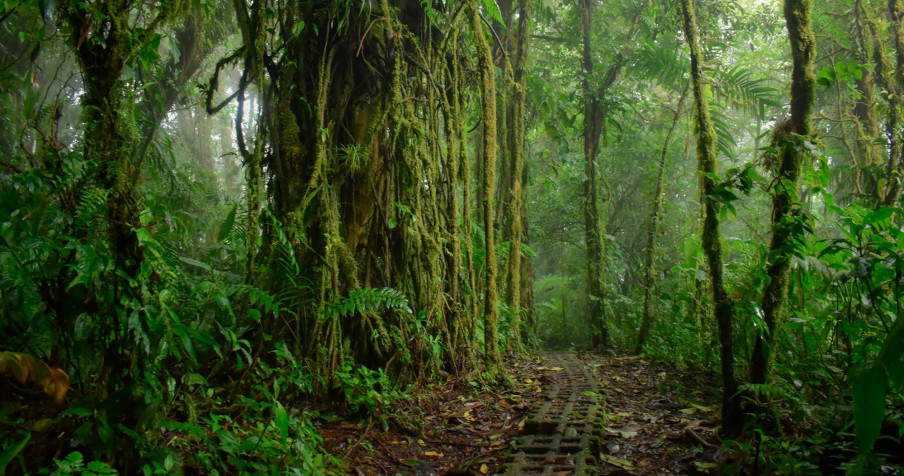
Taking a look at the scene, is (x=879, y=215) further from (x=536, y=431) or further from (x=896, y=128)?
(x=896, y=128)

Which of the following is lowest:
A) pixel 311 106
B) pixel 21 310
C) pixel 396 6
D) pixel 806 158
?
pixel 21 310

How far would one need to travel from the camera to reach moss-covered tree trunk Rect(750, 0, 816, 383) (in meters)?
2.86

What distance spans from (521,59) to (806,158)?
5.40m

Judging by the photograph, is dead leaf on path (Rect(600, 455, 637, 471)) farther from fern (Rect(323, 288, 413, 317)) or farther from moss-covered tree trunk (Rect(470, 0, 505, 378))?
moss-covered tree trunk (Rect(470, 0, 505, 378))

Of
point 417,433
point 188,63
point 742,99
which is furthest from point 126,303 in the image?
point 188,63

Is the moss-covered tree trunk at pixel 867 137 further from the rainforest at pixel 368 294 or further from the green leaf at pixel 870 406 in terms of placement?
the green leaf at pixel 870 406

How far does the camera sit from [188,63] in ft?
31.9

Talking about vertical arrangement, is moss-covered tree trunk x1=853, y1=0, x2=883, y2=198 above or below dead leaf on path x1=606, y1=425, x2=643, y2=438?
above

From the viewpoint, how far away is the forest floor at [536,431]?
2.84 metres

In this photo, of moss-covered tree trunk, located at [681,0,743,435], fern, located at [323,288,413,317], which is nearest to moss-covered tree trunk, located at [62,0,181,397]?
fern, located at [323,288,413,317]

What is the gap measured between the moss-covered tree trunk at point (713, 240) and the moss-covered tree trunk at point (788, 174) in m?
0.18

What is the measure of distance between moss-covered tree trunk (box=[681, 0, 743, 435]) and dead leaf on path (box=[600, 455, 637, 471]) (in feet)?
2.30

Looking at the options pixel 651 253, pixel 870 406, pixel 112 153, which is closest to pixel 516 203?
pixel 651 253

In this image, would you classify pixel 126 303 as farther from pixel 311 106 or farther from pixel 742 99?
pixel 742 99
